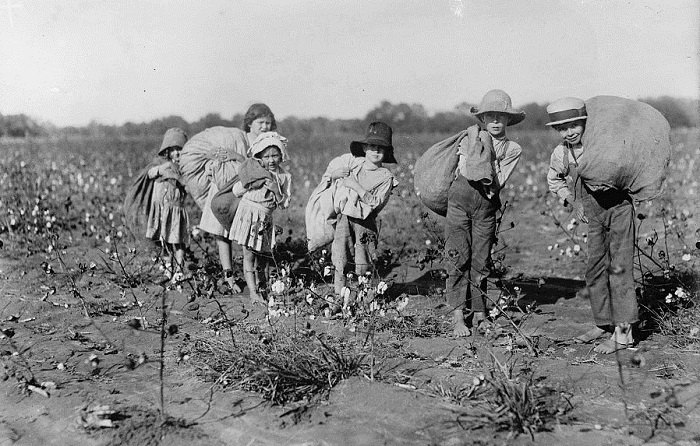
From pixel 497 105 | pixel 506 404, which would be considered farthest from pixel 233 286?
pixel 506 404

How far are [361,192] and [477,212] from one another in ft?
3.12

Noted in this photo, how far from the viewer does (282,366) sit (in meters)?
3.91

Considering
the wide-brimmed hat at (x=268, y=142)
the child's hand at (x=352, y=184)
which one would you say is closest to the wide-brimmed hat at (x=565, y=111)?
the child's hand at (x=352, y=184)

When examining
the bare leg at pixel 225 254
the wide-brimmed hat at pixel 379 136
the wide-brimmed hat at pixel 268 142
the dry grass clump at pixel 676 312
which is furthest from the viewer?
the bare leg at pixel 225 254

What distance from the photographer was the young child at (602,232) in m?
4.67

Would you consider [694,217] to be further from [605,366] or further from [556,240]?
[605,366]

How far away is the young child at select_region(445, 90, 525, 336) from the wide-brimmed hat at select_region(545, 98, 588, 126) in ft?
1.15

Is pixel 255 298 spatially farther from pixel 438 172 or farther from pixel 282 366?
pixel 282 366

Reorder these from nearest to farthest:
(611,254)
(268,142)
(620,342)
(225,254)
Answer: (620,342) < (611,254) < (268,142) < (225,254)

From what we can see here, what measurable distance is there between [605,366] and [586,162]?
1.33 metres

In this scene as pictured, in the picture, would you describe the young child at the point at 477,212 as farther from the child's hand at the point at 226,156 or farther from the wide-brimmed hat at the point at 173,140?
the wide-brimmed hat at the point at 173,140

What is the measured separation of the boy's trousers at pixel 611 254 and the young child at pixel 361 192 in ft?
5.20

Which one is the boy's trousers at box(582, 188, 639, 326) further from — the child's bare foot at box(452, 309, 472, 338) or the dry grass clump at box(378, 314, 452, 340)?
the dry grass clump at box(378, 314, 452, 340)

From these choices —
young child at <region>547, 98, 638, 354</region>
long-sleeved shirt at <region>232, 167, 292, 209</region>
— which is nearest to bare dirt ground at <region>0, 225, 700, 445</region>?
young child at <region>547, 98, 638, 354</region>
